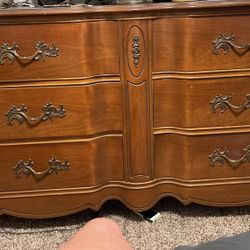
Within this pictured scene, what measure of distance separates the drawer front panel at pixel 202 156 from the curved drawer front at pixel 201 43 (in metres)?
0.27

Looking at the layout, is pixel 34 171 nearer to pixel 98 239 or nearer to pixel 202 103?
pixel 202 103

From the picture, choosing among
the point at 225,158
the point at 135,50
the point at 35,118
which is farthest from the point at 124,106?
the point at 225,158

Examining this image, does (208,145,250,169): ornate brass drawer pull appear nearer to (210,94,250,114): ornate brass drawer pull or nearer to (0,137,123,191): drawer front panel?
(210,94,250,114): ornate brass drawer pull

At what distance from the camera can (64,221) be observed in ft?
5.19

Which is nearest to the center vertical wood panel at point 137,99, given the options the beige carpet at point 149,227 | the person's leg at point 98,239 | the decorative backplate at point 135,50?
the decorative backplate at point 135,50

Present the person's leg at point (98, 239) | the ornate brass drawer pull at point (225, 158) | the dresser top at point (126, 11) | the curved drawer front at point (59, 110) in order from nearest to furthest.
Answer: the person's leg at point (98, 239) < the dresser top at point (126, 11) < the curved drawer front at point (59, 110) < the ornate brass drawer pull at point (225, 158)

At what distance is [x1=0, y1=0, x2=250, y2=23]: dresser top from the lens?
3.99 feet

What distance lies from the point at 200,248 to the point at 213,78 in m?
0.93

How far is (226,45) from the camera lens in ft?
4.24

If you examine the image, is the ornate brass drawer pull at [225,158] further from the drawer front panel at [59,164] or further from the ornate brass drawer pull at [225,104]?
the drawer front panel at [59,164]

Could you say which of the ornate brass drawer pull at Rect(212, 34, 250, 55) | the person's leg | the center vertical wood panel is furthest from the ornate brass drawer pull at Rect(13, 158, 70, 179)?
the person's leg

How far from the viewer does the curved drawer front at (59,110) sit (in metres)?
1.32

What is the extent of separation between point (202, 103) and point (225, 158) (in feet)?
0.78

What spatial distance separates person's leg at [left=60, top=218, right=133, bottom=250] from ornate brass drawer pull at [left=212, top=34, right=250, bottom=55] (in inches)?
33.3
